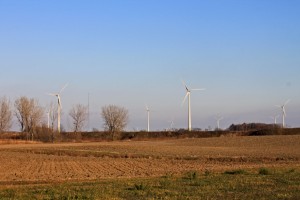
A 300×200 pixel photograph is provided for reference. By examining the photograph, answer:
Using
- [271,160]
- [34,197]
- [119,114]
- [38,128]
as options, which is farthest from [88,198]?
[119,114]

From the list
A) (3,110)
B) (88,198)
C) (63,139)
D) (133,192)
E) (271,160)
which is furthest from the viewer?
(3,110)

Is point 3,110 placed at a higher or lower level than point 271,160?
higher

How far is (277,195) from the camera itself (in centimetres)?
1842

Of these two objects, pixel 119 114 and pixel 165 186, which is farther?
pixel 119 114

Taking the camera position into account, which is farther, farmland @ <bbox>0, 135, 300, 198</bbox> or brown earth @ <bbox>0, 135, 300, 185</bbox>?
brown earth @ <bbox>0, 135, 300, 185</bbox>

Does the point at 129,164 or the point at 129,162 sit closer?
the point at 129,164

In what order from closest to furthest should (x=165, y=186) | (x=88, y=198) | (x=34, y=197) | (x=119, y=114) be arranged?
(x=88, y=198) < (x=34, y=197) < (x=165, y=186) < (x=119, y=114)

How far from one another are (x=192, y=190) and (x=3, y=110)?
Result: 141 m

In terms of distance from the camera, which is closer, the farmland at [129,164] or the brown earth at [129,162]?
the farmland at [129,164]

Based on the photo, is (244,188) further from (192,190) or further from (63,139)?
(63,139)

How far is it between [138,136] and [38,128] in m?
29.8

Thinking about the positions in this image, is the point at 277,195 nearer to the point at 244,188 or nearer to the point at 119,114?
the point at 244,188

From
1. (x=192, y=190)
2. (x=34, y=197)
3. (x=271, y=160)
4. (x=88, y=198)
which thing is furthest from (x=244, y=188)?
(x=271, y=160)

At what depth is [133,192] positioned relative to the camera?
20.6 meters
